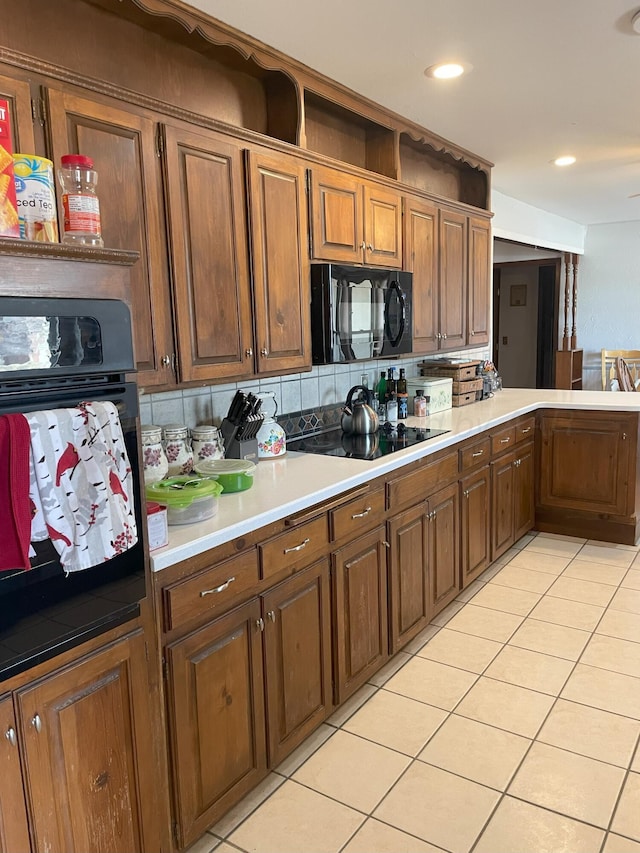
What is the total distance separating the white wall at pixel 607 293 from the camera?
750cm

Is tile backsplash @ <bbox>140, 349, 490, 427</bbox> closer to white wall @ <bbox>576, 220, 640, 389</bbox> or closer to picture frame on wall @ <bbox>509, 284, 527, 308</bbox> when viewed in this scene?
white wall @ <bbox>576, 220, 640, 389</bbox>

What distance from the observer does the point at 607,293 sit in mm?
7680

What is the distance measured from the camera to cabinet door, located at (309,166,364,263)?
8.66 ft

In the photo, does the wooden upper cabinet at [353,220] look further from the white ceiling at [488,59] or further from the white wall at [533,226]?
the white wall at [533,226]

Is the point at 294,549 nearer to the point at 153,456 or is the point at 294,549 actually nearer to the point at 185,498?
the point at 185,498

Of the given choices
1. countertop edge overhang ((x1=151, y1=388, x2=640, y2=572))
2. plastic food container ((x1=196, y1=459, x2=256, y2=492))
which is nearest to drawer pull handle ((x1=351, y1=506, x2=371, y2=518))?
countertop edge overhang ((x1=151, y1=388, x2=640, y2=572))

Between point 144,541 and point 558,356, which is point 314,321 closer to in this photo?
point 144,541

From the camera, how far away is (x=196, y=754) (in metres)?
1.72

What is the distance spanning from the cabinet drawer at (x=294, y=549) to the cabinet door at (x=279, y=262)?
667 mm

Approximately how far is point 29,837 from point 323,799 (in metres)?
0.95

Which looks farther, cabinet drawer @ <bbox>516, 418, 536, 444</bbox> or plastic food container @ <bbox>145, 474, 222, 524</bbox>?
cabinet drawer @ <bbox>516, 418, 536, 444</bbox>

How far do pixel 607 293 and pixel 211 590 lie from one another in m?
7.35

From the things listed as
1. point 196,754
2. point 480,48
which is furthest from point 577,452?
point 196,754

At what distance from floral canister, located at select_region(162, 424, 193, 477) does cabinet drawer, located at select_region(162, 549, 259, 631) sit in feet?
1.64
